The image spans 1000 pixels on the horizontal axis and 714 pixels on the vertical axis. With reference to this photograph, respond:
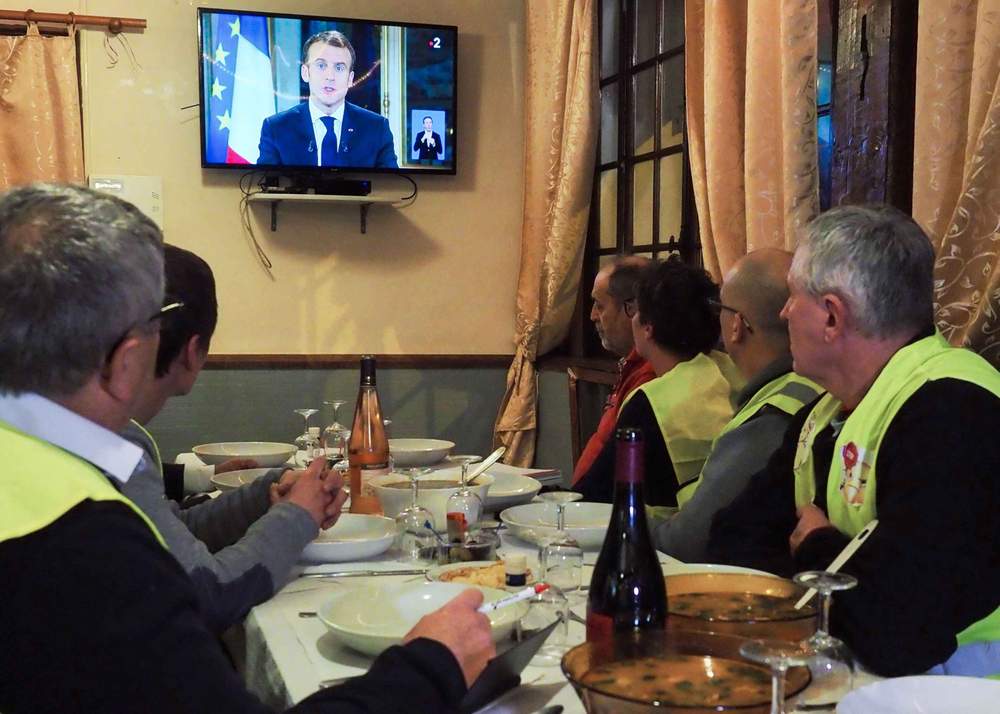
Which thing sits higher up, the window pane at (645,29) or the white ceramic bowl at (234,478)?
the window pane at (645,29)

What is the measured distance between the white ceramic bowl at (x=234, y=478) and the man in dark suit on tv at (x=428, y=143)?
241 cm

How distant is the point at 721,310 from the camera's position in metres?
2.52

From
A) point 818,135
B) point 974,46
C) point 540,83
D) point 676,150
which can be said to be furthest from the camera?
point 540,83

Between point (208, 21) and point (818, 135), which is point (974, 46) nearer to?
point (818, 135)

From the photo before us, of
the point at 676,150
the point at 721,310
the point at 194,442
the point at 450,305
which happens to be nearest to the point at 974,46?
the point at 721,310

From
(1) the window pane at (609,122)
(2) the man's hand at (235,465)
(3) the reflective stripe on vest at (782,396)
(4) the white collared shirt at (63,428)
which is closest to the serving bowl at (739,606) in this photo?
(4) the white collared shirt at (63,428)

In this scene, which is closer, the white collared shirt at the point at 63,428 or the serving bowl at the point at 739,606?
the white collared shirt at the point at 63,428

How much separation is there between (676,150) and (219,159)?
196cm

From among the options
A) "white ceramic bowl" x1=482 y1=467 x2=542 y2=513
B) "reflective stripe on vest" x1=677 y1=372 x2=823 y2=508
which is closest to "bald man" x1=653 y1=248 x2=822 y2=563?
"reflective stripe on vest" x1=677 y1=372 x2=823 y2=508

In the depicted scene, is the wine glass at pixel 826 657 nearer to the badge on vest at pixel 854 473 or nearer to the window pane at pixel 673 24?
the badge on vest at pixel 854 473

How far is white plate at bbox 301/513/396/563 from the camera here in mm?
1850

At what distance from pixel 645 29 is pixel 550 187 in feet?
2.67

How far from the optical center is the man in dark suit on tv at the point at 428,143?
486 centimetres

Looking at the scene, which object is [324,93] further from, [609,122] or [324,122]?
[609,122]
